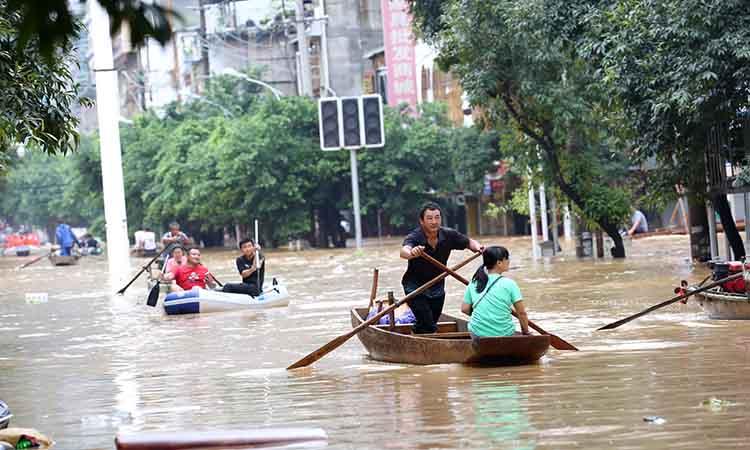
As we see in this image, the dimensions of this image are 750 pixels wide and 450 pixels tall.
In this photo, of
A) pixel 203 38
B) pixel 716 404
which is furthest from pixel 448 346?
pixel 203 38

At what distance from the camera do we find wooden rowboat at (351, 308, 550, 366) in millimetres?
12727

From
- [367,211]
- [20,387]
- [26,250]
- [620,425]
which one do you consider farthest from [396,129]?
[620,425]

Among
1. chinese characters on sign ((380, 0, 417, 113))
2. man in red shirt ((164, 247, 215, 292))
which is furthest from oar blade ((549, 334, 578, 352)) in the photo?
chinese characters on sign ((380, 0, 417, 113))

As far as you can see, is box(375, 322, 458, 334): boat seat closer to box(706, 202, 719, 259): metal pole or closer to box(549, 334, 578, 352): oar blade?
box(549, 334, 578, 352): oar blade

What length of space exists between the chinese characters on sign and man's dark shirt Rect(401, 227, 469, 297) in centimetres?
4674

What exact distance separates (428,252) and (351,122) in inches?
939

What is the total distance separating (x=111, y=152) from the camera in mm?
33594

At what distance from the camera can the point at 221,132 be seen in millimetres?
62594

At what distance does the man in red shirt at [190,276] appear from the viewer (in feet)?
79.3

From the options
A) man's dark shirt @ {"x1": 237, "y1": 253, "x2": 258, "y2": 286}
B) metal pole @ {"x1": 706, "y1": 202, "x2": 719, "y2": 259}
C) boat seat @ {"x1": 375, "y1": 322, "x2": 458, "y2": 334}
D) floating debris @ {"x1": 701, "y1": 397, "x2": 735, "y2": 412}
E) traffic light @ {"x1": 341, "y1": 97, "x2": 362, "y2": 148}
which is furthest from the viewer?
traffic light @ {"x1": 341, "y1": 97, "x2": 362, "y2": 148}

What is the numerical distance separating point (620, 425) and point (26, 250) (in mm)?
72264

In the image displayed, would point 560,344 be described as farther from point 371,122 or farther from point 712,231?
point 371,122

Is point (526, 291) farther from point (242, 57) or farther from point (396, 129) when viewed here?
point (242, 57)

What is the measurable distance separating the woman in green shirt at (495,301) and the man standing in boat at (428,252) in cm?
104
